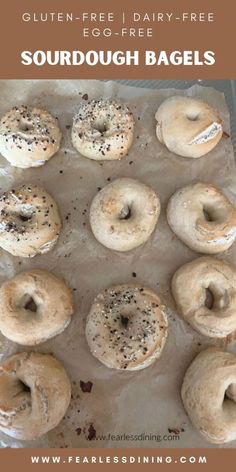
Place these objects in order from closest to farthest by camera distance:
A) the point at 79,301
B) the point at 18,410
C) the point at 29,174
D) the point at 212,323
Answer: the point at 18,410 → the point at 212,323 → the point at 79,301 → the point at 29,174

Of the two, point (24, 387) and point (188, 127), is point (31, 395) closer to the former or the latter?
point (24, 387)

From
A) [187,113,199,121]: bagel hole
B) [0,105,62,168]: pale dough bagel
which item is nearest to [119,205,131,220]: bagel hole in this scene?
[0,105,62,168]: pale dough bagel

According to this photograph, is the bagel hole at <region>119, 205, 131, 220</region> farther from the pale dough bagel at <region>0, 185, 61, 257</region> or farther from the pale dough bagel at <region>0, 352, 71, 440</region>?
the pale dough bagel at <region>0, 352, 71, 440</region>

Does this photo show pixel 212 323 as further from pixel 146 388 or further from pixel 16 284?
pixel 16 284

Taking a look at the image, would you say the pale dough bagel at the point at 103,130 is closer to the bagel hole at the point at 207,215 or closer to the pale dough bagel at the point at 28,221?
the pale dough bagel at the point at 28,221

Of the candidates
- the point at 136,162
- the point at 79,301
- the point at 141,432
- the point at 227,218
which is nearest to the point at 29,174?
the point at 136,162

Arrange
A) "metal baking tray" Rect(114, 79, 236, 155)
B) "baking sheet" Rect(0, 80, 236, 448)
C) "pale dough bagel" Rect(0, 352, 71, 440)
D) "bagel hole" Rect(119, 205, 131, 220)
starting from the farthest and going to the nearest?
"metal baking tray" Rect(114, 79, 236, 155) → "bagel hole" Rect(119, 205, 131, 220) → "baking sheet" Rect(0, 80, 236, 448) → "pale dough bagel" Rect(0, 352, 71, 440)

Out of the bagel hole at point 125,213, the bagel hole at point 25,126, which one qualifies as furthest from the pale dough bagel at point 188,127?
the bagel hole at point 25,126
